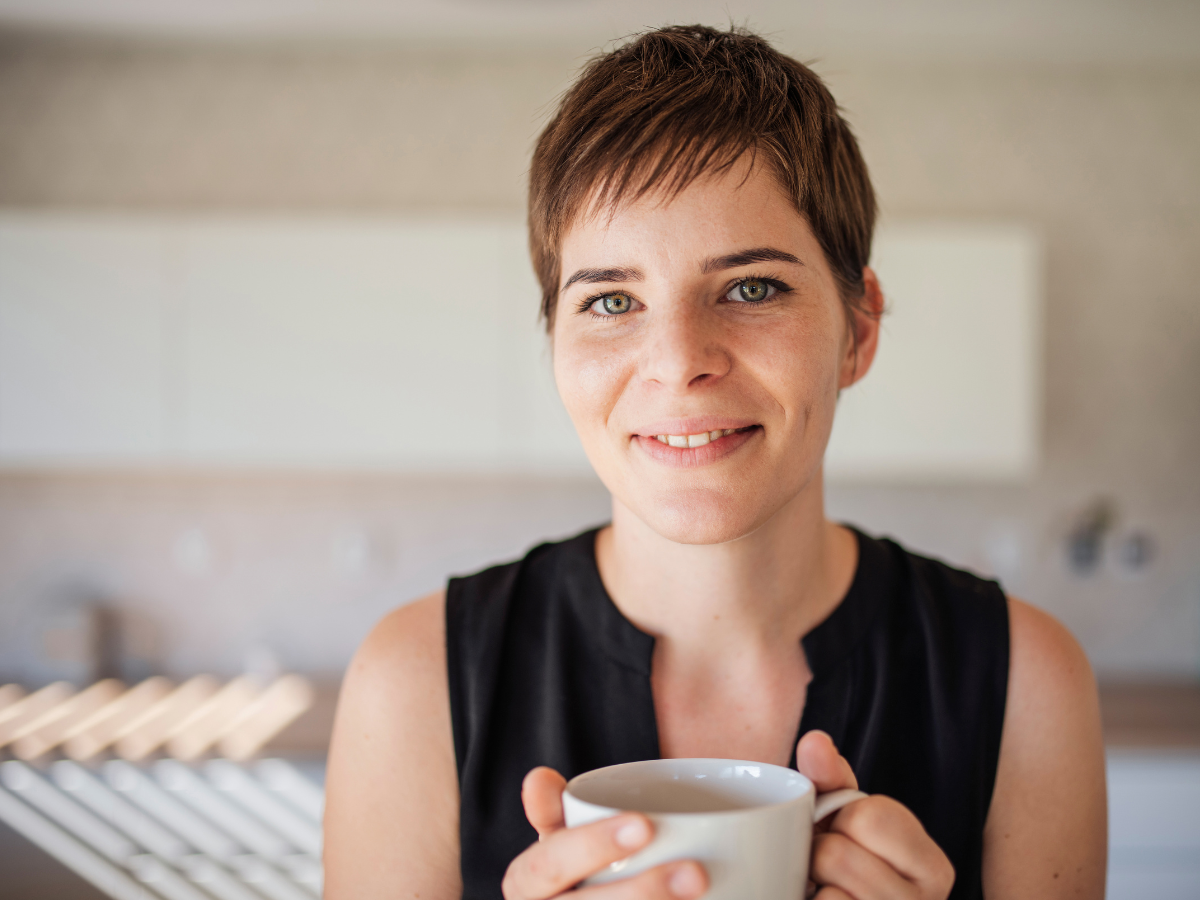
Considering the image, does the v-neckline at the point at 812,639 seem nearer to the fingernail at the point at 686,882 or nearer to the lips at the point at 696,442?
the lips at the point at 696,442

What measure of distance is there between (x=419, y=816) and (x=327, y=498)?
2139mm

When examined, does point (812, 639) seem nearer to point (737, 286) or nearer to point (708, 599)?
point (708, 599)

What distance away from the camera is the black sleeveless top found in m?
0.81

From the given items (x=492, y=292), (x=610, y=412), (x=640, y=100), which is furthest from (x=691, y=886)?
(x=492, y=292)

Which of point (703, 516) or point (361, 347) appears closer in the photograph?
point (703, 516)

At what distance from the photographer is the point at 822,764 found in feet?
1.58

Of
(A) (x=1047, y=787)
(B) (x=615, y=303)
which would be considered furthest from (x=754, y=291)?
(A) (x=1047, y=787)

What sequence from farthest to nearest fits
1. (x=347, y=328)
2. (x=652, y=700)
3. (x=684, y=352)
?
(x=347, y=328)
(x=652, y=700)
(x=684, y=352)

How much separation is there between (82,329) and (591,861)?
8.17ft

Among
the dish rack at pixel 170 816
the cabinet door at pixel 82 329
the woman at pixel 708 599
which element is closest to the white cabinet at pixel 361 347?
the cabinet door at pixel 82 329

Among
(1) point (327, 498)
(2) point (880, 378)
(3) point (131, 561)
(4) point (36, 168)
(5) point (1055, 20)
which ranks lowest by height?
(3) point (131, 561)

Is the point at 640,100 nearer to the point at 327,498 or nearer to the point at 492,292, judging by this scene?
the point at 492,292

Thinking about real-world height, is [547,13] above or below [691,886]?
above

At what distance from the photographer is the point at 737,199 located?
71 centimetres
